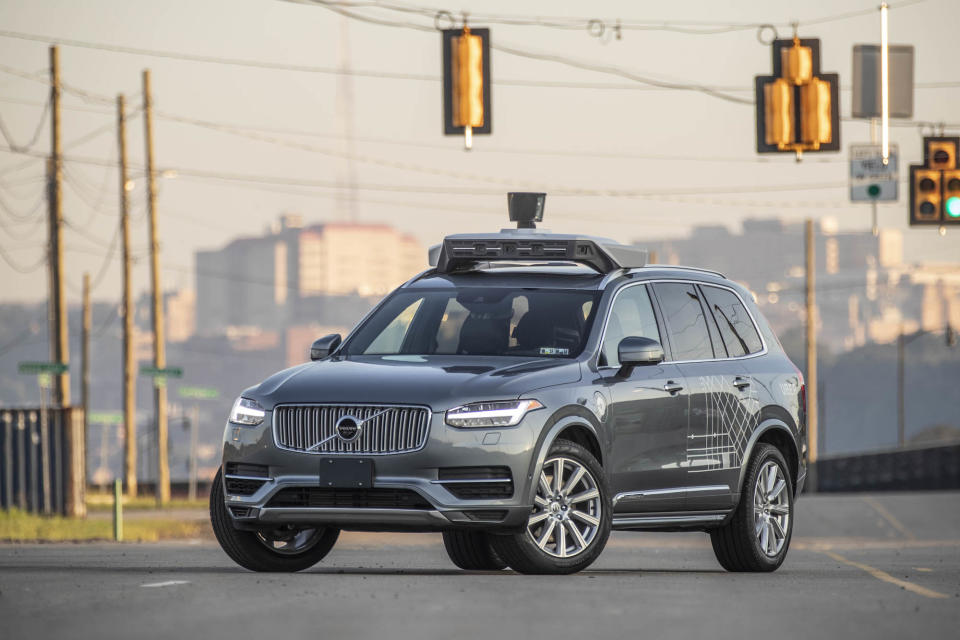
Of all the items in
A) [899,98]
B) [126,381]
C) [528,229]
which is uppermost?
[899,98]

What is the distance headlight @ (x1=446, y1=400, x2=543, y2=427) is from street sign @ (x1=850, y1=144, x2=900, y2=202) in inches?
721

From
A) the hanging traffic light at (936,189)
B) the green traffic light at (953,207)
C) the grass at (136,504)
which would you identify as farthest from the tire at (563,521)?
the grass at (136,504)

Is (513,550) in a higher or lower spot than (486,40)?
lower

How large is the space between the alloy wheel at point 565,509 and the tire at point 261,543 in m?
1.39

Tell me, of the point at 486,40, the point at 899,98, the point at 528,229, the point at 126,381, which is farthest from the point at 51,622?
the point at 126,381

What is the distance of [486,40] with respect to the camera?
70.0 ft

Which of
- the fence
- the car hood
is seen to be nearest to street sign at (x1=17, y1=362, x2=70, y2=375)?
the fence

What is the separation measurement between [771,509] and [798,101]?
9.81 meters

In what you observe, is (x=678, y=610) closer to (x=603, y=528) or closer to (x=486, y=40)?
(x=603, y=528)

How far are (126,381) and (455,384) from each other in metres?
37.1

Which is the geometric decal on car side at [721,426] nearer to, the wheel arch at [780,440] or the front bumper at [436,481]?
the wheel arch at [780,440]

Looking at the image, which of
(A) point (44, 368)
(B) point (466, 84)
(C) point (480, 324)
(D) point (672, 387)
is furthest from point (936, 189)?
(C) point (480, 324)

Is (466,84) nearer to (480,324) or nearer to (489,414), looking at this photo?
(480,324)

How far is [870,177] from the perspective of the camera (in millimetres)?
29188
